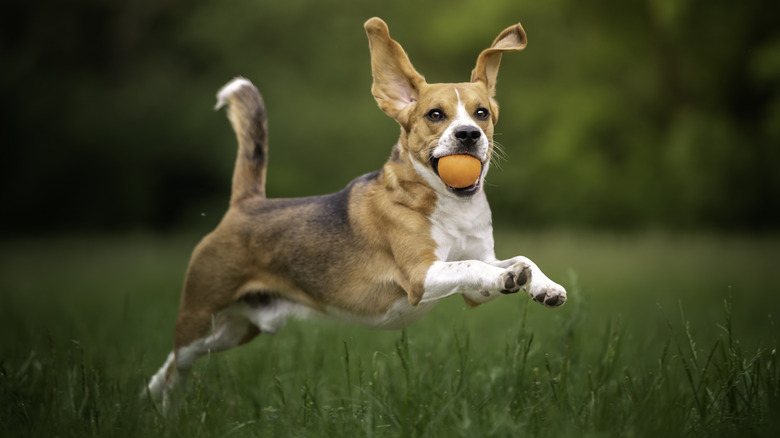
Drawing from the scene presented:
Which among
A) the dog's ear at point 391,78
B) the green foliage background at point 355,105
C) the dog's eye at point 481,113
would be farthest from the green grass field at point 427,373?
the green foliage background at point 355,105

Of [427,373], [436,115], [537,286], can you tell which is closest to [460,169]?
[436,115]

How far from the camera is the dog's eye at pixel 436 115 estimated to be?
4024mm

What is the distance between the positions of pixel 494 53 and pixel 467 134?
676 millimetres

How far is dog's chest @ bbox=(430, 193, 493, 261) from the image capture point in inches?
162

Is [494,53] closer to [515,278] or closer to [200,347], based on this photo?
[515,278]

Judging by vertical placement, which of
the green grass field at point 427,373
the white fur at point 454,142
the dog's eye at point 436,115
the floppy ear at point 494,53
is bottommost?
the green grass field at point 427,373

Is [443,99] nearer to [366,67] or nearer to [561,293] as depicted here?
[561,293]

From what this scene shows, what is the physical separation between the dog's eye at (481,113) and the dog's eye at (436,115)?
18 cm

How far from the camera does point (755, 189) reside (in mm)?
15867

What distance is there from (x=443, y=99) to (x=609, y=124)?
1414 centimetres

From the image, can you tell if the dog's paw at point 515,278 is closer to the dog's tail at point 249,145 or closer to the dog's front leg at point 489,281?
the dog's front leg at point 489,281

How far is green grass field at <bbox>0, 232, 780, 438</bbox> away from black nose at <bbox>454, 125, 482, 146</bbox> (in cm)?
92

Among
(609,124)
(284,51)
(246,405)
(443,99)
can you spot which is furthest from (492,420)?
(284,51)

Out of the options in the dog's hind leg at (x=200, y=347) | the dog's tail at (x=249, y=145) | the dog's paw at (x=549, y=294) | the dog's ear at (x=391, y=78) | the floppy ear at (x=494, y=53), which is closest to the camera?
the dog's paw at (x=549, y=294)
